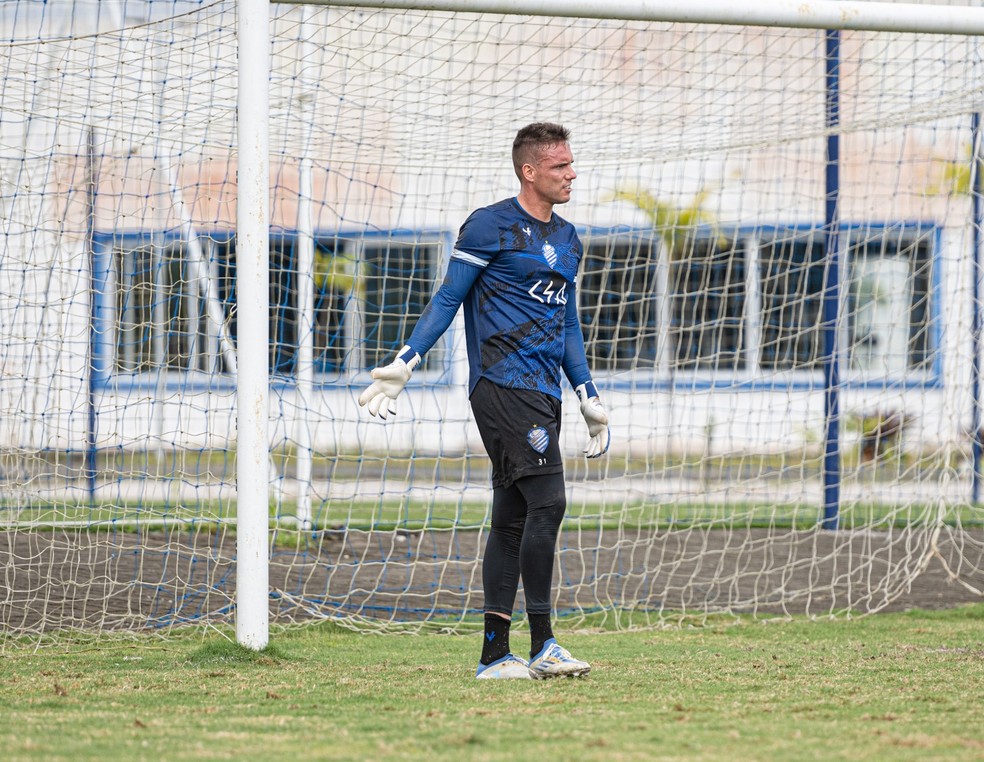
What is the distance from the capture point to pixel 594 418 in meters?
4.67

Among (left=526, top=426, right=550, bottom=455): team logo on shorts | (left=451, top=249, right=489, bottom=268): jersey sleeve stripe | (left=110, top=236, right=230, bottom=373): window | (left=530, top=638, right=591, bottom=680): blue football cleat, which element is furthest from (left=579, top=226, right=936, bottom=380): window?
(left=530, top=638, right=591, bottom=680): blue football cleat

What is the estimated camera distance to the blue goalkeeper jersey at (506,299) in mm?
4344

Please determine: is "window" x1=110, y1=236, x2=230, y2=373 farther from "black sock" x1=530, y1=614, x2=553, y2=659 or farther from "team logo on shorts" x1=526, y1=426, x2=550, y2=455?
"black sock" x1=530, y1=614, x2=553, y2=659

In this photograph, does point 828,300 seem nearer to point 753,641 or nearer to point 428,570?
point 428,570

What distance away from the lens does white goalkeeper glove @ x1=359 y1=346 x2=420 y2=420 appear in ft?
13.9

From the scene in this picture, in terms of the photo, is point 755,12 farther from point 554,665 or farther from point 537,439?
point 554,665

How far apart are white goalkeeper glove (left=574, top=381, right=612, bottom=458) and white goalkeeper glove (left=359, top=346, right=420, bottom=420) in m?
0.73

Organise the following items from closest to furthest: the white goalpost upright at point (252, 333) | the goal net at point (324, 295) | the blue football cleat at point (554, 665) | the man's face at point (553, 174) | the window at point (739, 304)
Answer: the blue football cleat at point (554, 665), the man's face at point (553, 174), the white goalpost upright at point (252, 333), the goal net at point (324, 295), the window at point (739, 304)

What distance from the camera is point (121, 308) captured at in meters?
6.64

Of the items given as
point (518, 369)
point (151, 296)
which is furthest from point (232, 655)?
point (151, 296)

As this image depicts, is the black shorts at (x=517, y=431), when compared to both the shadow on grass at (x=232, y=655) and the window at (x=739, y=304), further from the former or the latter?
the window at (x=739, y=304)

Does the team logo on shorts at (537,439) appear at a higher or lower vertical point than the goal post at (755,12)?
lower

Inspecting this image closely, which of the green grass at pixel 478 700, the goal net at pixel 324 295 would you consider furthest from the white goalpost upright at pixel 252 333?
the goal net at pixel 324 295

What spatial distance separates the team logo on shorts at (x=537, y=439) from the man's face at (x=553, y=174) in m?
0.85
